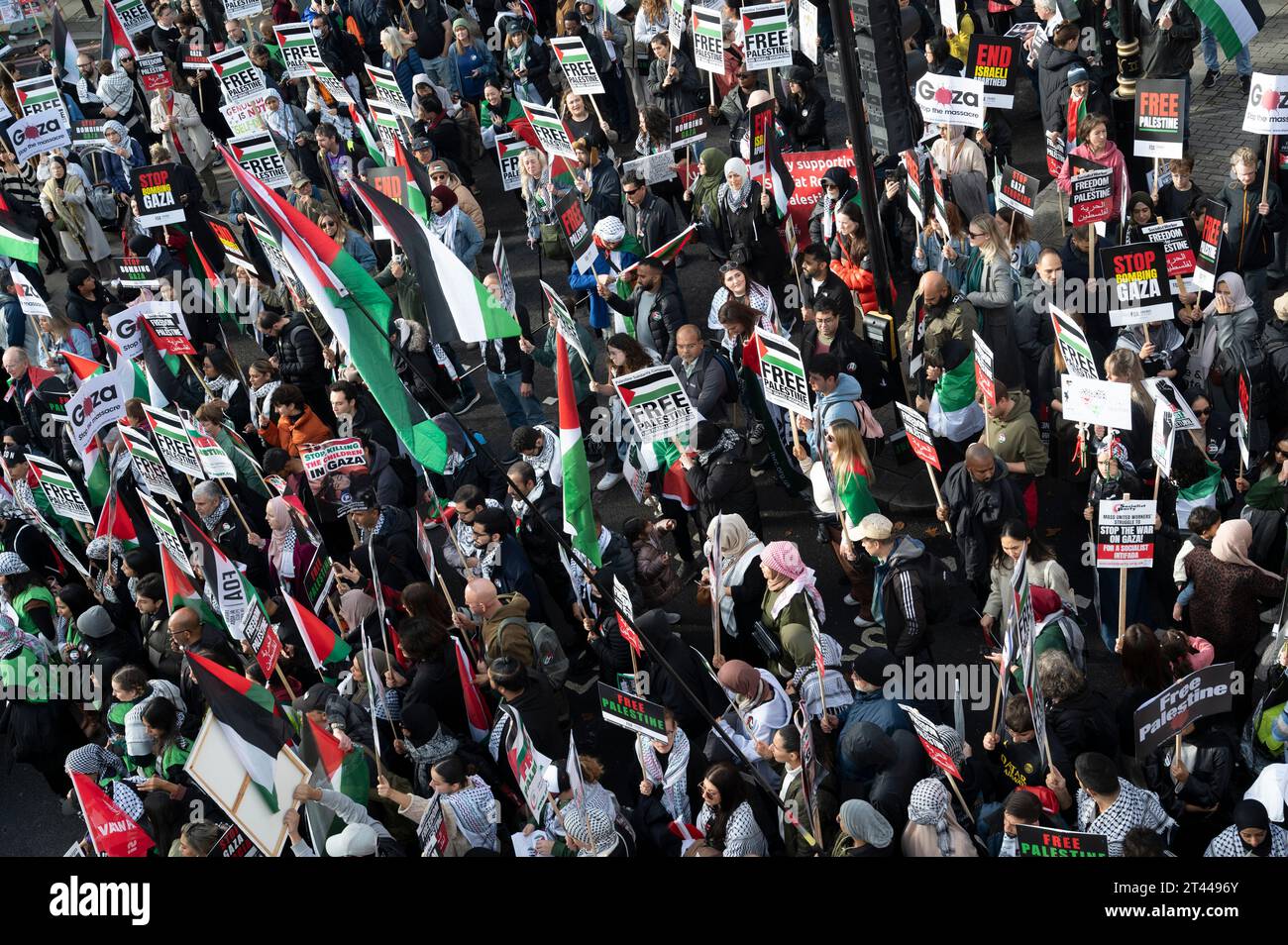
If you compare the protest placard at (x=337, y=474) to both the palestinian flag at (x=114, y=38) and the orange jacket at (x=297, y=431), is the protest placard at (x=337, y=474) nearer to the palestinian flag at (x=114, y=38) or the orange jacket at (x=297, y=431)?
the orange jacket at (x=297, y=431)

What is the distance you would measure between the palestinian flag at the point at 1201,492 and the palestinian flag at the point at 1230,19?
5352 millimetres

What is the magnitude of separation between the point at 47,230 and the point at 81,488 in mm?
7779

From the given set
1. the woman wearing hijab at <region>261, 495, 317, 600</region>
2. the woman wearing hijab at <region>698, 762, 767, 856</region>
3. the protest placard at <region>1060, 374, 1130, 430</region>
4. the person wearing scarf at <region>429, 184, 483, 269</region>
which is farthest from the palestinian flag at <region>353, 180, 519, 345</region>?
the person wearing scarf at <region>429, 184, 483, 269</region>

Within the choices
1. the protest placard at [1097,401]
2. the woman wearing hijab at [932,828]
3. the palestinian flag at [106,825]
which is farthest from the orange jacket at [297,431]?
the woman wearing hijab at [932,828]

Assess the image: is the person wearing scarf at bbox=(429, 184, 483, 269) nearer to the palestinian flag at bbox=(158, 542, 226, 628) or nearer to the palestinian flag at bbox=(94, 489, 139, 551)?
the palestinian flag at bbox=(94, 489, 139, 551)

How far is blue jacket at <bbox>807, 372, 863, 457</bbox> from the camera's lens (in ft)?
37.7

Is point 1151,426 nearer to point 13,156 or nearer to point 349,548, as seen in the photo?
point 349,548

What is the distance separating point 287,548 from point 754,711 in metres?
4.06

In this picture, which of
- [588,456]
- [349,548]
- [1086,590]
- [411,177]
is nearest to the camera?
[1086,590]

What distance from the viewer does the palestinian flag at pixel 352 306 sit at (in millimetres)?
10156

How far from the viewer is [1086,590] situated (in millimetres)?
11500

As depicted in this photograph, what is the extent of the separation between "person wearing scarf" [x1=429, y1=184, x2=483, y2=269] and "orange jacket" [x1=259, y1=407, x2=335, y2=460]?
104 inches

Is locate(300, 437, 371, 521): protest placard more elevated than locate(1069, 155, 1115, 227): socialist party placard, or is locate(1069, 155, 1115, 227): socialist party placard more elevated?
locate(1069, 155, 1115, 227): socialist party placard

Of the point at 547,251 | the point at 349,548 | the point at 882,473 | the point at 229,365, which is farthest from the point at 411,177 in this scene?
the point at 882,473
